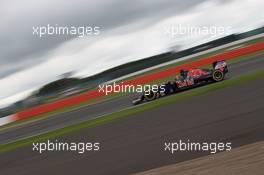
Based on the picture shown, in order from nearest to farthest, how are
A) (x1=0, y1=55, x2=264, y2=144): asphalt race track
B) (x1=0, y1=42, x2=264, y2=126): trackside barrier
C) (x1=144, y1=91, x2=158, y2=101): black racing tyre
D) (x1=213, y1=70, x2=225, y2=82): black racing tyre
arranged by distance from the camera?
(x1=0, y1=55, x2=264, y2=144): asphalt race track → (x1=213, y1=70, x2=225, y2=82): black racing tyre → (x1=144, y1=91, x2=158, y2=101): black racing tyre → (x1=0, y1=42, x2=264, y2=126): trackside barrier

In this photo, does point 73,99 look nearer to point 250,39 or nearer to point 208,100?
point 250,39

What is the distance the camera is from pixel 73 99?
20.2 meters

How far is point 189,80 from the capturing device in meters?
13.9

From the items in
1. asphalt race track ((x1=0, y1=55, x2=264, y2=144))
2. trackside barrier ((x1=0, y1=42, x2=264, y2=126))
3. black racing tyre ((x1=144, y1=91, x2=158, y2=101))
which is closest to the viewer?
asphalt race track ((x1=0, y1=55, x2=264, y2=144))

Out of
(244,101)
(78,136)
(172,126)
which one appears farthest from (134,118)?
(244,101)

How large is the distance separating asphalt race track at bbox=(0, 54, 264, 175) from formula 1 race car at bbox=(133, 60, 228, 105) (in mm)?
2965

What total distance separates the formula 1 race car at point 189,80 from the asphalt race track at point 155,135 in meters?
2.96

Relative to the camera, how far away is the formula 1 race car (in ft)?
45.0

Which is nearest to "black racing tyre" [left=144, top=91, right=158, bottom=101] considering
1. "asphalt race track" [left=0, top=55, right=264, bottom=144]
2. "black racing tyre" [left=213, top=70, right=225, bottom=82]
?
"asphalt race track" [left=0, top=55, right=264, bottom=144]

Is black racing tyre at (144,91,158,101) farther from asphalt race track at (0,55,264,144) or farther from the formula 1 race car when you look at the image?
asphalt race track at (0,55,264,144)

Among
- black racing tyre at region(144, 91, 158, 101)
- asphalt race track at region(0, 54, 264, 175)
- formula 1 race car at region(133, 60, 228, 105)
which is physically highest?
formula 1 race car at region(133, 60, 228, 105)

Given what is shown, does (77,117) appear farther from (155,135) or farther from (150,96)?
(155,135)

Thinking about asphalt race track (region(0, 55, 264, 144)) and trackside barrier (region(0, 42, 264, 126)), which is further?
trackside barrier (region(0, 42, 264, 126))

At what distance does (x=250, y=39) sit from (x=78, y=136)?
14289mm
